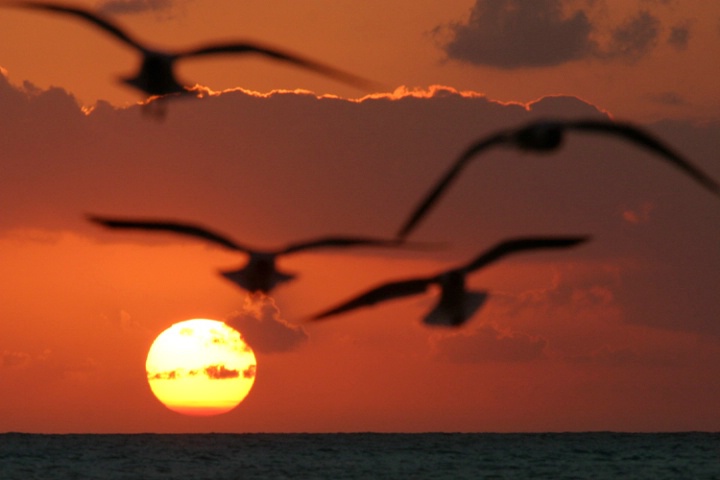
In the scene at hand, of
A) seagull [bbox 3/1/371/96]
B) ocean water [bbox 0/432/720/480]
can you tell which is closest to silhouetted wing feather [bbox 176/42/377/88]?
seagull [bbox 3/1/371/96]

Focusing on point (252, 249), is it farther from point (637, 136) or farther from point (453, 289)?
point (637, 136)

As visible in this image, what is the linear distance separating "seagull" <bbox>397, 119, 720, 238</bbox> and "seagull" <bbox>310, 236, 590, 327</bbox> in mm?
1057

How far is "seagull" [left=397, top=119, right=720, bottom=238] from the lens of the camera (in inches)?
520

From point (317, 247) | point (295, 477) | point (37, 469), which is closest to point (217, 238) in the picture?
point (317, 247)

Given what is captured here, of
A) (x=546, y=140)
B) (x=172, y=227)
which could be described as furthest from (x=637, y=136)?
(x=172, y=227)

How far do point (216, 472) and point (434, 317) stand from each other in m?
78.9

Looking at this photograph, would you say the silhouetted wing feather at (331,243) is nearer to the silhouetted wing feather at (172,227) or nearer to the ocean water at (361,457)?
the silhouetted wing feather at (172,227)

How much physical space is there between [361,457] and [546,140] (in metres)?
102

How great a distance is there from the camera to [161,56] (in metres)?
20.9

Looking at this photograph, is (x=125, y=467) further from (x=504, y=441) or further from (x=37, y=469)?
(x=504, y=441)

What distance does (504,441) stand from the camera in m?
142

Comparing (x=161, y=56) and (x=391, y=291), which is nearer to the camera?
(x=391, y=291)

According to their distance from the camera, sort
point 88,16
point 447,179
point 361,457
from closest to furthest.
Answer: point 447,179
point 88,16
point 361,457

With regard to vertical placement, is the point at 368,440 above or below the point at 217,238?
above
